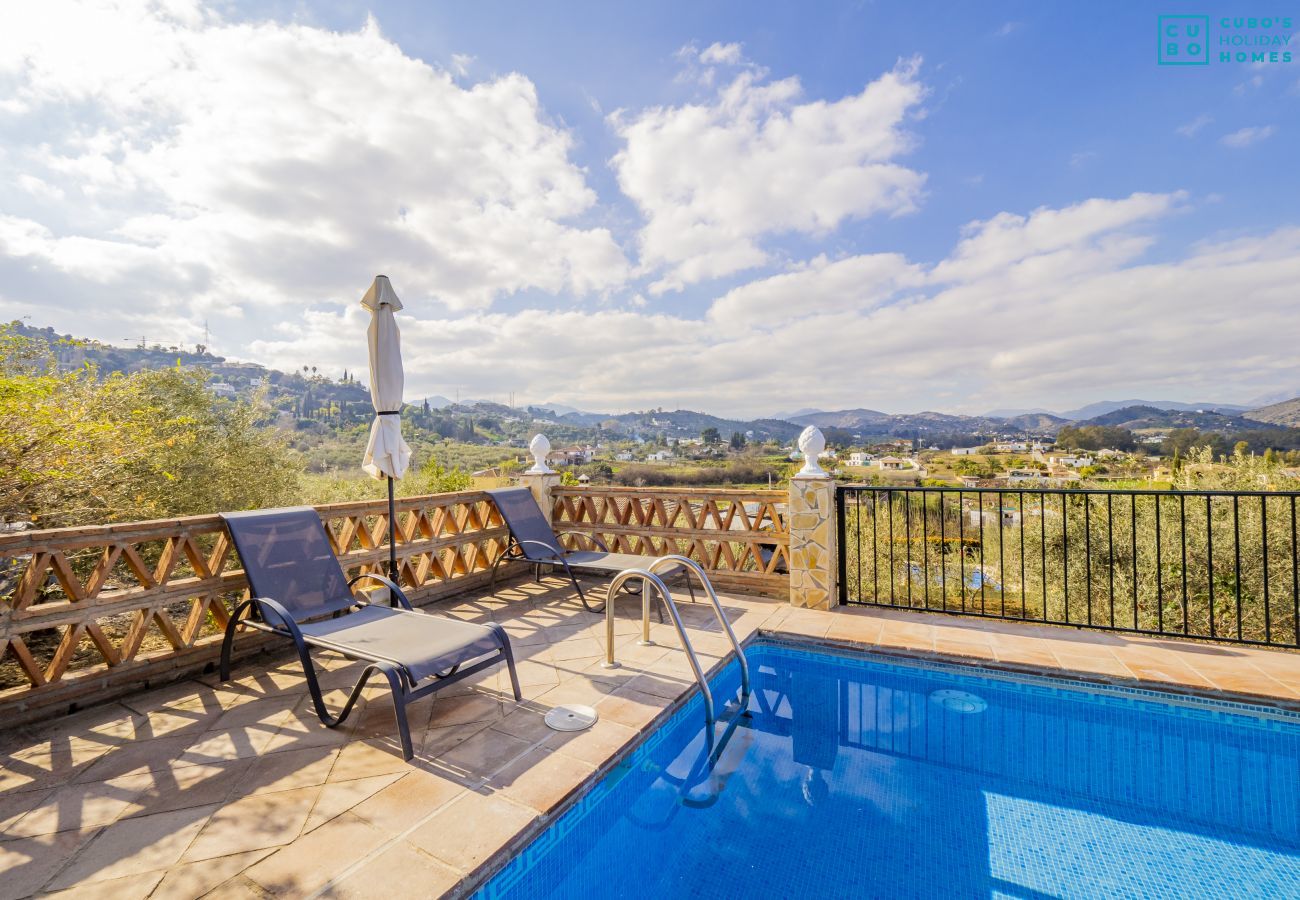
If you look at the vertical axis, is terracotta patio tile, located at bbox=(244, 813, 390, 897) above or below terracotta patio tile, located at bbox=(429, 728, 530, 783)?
above

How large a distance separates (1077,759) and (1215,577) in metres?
5.15

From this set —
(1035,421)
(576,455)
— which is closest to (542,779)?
(576,455)

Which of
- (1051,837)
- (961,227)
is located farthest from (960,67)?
(1051,837)

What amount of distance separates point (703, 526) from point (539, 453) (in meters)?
2.20

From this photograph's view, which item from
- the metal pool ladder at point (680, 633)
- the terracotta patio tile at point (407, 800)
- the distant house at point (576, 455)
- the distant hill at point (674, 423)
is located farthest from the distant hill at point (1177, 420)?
the distant house at point (576, 455)

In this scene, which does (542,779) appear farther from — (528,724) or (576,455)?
(576,455)

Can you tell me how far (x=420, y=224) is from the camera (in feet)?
28.7

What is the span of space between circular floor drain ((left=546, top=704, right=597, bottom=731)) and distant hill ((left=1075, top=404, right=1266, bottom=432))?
14359mm

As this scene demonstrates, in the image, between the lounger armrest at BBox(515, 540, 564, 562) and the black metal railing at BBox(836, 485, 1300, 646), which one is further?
the lounger armrest at BBox(515, 540, 564, 562)

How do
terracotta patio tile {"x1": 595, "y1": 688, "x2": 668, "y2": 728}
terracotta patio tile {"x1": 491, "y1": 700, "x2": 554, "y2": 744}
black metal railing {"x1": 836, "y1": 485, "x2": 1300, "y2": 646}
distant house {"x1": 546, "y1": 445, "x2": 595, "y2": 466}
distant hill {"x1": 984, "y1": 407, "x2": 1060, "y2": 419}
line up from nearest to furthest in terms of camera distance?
terracotta patio tile {"x1": 491, "y1": 700, "x2": 554, "y2": 744}, terracotta patio tile {"x1": 595, "y1": 688, "x2": 668, "y2": 728}, black metal railing {"x1": 836, "y1": 485, "x2": 1300, "y2": 646}, distant house {"x1": 546, "y1": 445, "x2": 595, "y2": 466}, distant hill {"x1": 984, "y1": 407, "x2": 1060, "y2": 419}

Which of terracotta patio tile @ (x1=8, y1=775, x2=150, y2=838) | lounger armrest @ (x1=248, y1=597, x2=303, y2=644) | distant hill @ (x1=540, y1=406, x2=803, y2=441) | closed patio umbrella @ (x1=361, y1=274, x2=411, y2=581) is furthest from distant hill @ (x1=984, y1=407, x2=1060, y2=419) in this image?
terracotta patio tile @ (x1=8, y1=775, x2=150, y2=838)

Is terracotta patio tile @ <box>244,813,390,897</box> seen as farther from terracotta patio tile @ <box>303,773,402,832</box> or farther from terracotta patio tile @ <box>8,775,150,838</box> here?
terracotta patio tile @ <box>8,775,150,838</box>

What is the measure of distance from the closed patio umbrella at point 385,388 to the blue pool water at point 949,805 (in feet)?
9.85

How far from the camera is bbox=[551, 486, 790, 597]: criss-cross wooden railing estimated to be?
5426 millimetres
